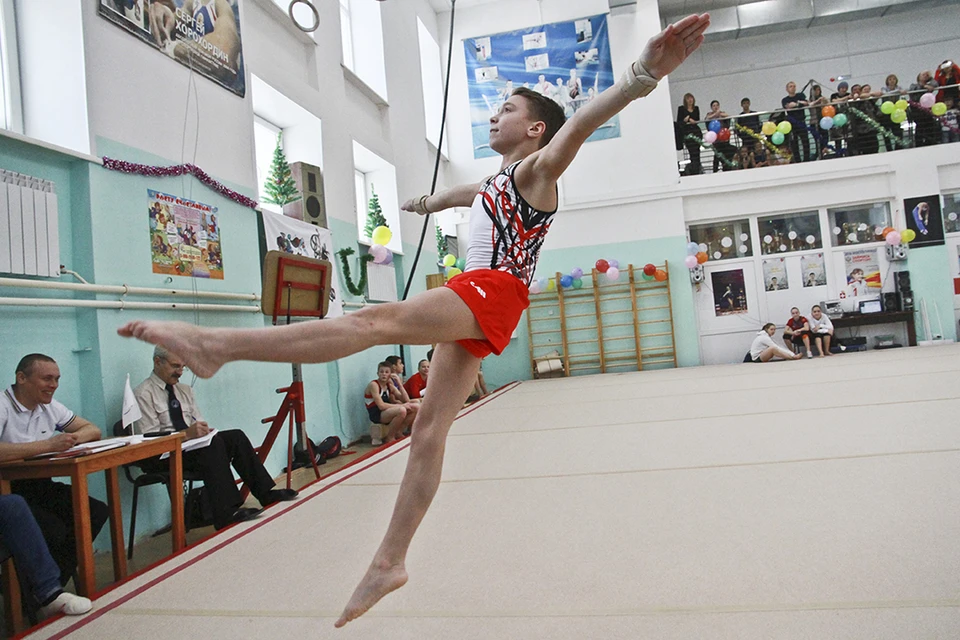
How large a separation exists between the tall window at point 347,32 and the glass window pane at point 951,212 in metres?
9.29

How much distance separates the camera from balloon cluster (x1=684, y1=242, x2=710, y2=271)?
10.6 m

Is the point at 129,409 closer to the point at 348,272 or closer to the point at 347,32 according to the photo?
the point at 348,272

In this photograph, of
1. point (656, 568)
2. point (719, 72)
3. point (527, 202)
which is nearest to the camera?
point (527, 202)

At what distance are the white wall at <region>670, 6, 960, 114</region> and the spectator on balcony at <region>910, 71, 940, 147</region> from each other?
2409 millimetres

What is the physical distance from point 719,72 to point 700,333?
5754mm

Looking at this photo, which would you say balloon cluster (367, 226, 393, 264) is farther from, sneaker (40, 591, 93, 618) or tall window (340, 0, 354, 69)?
sneaker (40, 591, 93, 618)

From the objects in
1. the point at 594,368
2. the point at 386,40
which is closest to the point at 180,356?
the point at 386,40

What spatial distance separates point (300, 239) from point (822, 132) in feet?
29.4

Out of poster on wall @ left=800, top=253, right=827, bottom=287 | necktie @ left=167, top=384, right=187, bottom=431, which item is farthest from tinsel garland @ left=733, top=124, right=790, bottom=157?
necktie @ left=167, top=384, right=187, bottom=431

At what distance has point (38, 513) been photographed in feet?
8.19

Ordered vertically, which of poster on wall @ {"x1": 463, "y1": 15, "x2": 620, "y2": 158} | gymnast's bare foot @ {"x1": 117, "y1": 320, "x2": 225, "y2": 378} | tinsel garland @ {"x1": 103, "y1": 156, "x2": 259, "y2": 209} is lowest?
gymnast's bare foot @ {"x1": 117, "y1": 320, "x2": 225, "y2": 378}

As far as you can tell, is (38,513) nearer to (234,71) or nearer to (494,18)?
(234,71)

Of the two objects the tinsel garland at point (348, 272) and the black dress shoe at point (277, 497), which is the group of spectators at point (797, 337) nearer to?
the tinsel garland at point (348, 272)

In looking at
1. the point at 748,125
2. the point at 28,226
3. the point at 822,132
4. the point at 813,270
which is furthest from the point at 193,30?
the point at 822,132
